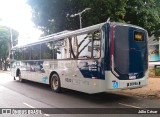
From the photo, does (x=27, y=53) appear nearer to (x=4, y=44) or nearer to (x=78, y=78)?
(x=78, y=78)

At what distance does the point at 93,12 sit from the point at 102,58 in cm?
1226

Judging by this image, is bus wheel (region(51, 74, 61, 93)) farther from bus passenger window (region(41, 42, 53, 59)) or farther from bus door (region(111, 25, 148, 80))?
bus door (region(111, 25, 148, 80))

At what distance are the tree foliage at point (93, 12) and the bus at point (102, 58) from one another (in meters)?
8.61

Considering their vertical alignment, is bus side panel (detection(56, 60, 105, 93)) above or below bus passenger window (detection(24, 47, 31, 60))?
below

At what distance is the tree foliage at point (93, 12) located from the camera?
21797 millimetres

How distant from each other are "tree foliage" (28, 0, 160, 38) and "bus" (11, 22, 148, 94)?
861 centimetres

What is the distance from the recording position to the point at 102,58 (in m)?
10.6

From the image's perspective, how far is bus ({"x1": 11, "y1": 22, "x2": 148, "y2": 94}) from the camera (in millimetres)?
10570

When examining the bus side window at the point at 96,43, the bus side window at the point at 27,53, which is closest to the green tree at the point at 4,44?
the bus side window at the point at 27,53

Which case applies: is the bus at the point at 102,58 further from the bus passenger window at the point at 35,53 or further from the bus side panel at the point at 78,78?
the bus passenger window at the point at 35,53

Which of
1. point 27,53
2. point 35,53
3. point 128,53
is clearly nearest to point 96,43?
point 128,53

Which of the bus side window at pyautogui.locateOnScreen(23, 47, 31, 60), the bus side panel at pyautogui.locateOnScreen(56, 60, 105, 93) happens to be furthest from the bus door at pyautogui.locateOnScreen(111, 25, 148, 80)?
the bus side window at pyautogui.locateOnScreen(23, 47, 31, 60)

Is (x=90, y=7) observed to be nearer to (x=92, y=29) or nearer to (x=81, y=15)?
(x=81, y=15)

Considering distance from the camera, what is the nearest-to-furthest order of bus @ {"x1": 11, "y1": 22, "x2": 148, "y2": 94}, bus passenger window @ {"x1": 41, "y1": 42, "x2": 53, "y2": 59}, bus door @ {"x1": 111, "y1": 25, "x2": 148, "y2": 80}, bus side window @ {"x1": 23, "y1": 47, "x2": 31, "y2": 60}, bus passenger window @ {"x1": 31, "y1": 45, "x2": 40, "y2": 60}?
bus @ {"x1": 11, "y1": 22, "x2": 148, "y2": 94}, bus door @ {"x1": 111, "y1": 25, "x2": 148, "y2": 80}, bus passenger window @ {"x1": 41, "y1": 42, "x2": 53, "y2": 59}, bus passenger window @ {"x1": 31, "y1": 45, "x2": 40, "y2": 60}, bus side window @ {"x1": 23, "y1": 47, "x2": 31, "y2": 60}
